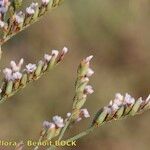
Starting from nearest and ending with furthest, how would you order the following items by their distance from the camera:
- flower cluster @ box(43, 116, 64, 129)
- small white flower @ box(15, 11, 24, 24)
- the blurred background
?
flower cluster @ box(43, 116, 64, 129) < small white flower @ box(15, 11, 24, 24) < the blurred background

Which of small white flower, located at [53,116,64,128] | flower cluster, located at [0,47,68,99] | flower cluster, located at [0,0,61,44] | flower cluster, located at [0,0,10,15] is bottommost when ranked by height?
small white flower, located at [53,116,64,128]

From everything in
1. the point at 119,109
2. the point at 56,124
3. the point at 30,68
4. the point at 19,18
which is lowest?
the point at 119,109

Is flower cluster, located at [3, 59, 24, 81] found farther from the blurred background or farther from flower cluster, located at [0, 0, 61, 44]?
the blurred background

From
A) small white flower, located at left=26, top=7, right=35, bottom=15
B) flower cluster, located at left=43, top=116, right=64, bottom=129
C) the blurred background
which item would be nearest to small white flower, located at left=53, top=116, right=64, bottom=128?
flower cluster, located at left=43, top=116, right=64, bottom=129

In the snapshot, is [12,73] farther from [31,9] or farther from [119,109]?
[119,109]

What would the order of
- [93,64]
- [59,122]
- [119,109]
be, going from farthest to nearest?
[93,64]
[119,109]
[59,122]

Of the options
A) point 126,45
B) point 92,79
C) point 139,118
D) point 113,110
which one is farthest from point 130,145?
point 113,110

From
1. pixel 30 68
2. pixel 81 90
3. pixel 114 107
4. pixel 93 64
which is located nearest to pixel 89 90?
pixel 81 90

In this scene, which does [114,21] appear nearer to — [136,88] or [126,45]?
[126,45]
